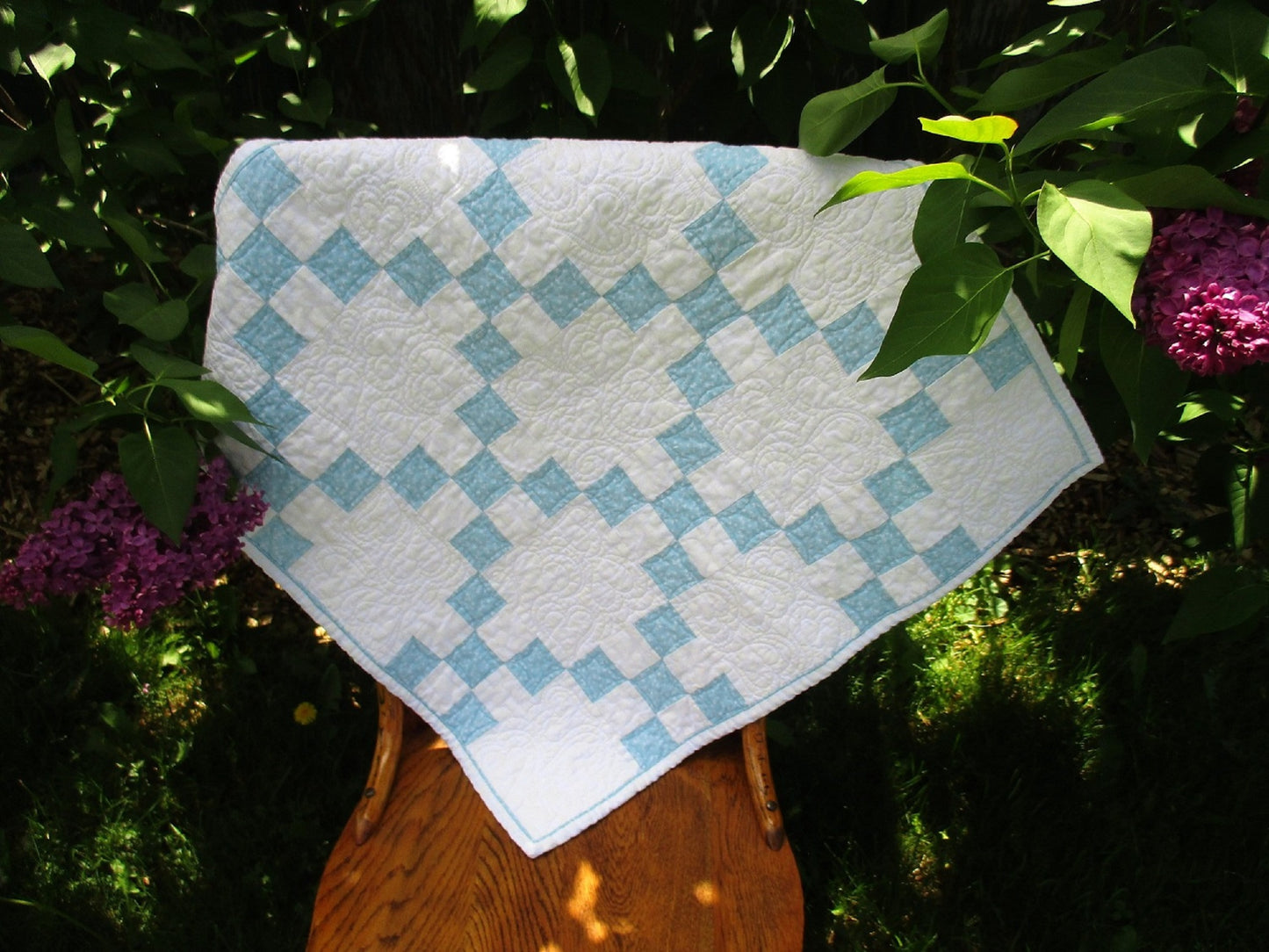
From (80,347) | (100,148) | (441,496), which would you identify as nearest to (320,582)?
(441,496)

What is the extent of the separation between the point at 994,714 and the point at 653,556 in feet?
3.16

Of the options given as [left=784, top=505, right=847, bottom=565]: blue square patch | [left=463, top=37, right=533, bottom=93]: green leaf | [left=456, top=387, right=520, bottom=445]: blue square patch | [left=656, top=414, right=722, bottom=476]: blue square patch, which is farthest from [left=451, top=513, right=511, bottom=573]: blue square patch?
[left=463, top=37, right=533, bottom=93]: green leaf

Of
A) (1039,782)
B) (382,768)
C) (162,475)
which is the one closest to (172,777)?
(382,768)

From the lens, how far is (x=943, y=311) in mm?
769

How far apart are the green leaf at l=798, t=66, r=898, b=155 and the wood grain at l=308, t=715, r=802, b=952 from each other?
0.75 metres

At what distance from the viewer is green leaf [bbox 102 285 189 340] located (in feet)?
3.26

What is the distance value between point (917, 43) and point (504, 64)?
0.61m

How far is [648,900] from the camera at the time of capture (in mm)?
1115

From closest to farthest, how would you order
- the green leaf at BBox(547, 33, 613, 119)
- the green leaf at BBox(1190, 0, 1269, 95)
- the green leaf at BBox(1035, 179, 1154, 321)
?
1. the green leaf at BBox(1035, 179, 1154, 321)
2. the green leaf at BBox(1190, 0, 1269, 95)
3. the green leaf at BBox(547, 33, 613, 119)

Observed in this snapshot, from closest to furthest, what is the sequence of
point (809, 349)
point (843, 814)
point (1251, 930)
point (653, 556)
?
point (809, 349) → point (653, 556) → point (1251, 930) → point (843, 814)

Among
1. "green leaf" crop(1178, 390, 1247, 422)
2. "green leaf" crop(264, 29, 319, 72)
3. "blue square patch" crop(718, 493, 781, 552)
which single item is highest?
"green leaf" crop(264, 29, 319, 72)

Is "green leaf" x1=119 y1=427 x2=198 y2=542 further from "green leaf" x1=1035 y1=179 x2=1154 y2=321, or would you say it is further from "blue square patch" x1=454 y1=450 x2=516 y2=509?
"green leaf" x1=1035 y1=179 x2=1154 y2=321

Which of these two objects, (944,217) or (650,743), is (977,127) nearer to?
(944,217)

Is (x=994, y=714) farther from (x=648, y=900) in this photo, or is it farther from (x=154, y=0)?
(x=154, y=0)
